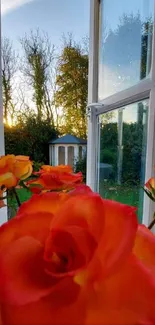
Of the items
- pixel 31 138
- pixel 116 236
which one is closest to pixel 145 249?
pixel 116 236

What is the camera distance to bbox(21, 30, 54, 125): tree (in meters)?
1.62

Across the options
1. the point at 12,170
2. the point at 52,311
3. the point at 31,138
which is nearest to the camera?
the point at 52,311

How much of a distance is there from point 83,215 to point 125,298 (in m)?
0.06

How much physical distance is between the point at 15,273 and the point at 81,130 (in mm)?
1655

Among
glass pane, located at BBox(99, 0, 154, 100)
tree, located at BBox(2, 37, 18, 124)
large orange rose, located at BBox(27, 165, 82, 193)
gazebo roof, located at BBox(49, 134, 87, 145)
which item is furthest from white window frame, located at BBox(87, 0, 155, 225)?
large orange rose, located at BBox(27, 165, 82, 193)

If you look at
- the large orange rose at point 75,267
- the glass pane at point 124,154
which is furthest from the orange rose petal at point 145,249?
the glass pane at point 124,154

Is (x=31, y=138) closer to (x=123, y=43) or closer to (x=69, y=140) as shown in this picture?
(x=69, y=140)

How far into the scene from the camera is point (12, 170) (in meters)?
0.35

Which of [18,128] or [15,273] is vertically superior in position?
[18,128]

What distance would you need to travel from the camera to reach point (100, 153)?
1.63 metres

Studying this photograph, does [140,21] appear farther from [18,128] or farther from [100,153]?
[18,128]

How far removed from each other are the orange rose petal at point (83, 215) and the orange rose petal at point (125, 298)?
3 cm

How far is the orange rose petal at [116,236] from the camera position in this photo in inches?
6.2

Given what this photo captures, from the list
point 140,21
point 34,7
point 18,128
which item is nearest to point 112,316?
point 140,21
